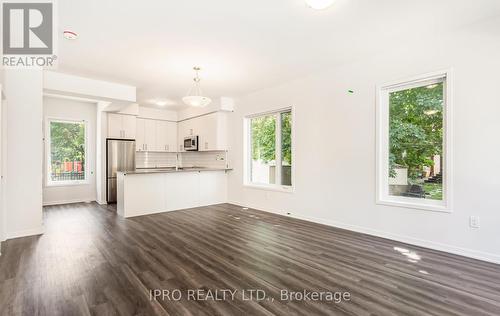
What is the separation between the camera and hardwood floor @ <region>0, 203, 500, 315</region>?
198 cm

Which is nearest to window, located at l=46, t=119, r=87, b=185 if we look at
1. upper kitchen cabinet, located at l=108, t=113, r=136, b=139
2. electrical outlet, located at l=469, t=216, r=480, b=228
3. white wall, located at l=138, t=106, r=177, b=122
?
upper kitchen cabinet, located at l=108, t=113, r=136, b=139

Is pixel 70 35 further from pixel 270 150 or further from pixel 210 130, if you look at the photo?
pixel 270 150

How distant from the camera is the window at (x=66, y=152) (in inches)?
248

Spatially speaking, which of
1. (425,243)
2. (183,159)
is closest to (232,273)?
(425,243)

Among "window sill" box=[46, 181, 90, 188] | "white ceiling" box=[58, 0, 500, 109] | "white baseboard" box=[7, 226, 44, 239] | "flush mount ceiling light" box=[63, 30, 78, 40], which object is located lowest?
"white baseboard" box=[7, 226, 44, 239]

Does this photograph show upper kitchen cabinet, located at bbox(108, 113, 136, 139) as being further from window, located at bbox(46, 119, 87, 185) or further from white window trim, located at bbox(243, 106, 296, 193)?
white window trim, located at bbox(243, 106, 296, 193)

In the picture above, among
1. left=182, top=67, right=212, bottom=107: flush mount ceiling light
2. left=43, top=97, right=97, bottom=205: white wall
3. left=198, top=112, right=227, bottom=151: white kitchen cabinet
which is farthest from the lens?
left=198, top=112, right=227, bottom=151: white kitchen cabinet

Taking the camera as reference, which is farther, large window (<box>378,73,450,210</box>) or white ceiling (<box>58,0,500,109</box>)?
large window (<box>378,73,450,210</box>)

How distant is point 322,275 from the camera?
2.50 m

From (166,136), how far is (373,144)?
6203 mm

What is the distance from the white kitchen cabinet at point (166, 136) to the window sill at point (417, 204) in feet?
20.9

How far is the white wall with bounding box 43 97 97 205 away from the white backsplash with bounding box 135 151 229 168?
3.95 ft

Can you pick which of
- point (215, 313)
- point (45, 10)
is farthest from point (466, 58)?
point (45, 10)

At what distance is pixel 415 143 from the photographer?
3525 mm
